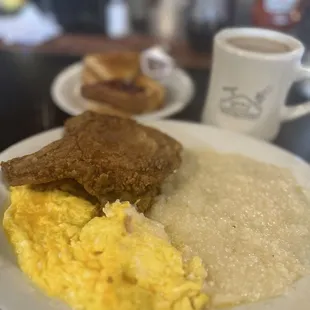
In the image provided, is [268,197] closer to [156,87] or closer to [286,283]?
[286,283]

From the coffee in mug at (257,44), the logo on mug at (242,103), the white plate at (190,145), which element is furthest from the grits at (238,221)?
the coffee in mug at (257,44)

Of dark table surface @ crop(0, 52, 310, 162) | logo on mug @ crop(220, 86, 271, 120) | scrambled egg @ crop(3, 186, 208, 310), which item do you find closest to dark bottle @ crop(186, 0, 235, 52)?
dark table surface @ crop(0, 52, 310, 162)

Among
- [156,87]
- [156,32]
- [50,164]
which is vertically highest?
[50,164]

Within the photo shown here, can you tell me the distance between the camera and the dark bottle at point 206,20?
6.19ft

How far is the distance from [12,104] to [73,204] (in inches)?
26.9

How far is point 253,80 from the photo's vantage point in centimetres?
123

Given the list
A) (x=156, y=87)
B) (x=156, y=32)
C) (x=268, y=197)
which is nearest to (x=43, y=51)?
(x=156, y=87)

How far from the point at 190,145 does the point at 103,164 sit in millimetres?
312

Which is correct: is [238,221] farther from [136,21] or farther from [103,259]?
[136,21]

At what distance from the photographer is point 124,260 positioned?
2.66ft

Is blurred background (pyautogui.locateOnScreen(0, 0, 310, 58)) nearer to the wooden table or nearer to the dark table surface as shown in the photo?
the wooden table

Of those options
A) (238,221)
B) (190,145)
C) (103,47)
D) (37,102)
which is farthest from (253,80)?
(103,47)

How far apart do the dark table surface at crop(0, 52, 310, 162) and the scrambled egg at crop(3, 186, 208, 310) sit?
0.45m

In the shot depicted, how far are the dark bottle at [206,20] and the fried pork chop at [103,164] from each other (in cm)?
96
